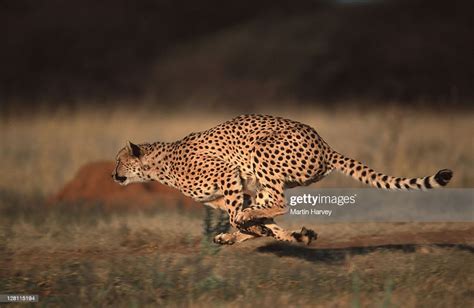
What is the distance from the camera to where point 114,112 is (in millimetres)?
18266

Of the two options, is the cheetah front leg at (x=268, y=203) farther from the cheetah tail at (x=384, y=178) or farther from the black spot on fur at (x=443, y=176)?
the black spot on fur at (x=443, y=176)

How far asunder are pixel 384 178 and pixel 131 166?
1.92 metres

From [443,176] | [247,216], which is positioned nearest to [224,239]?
[247,216]

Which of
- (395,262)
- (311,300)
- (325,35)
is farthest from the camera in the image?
(325,35)

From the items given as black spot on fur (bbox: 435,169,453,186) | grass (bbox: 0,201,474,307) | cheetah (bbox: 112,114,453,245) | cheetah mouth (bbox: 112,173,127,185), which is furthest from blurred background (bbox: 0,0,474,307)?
black spot on fur (bbox: 435,169,453,186)

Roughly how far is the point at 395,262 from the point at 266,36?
25.1 metres

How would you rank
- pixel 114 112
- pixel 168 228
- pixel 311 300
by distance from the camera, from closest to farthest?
pixel 311 300 → pixel 168 228 → pixel 114 112

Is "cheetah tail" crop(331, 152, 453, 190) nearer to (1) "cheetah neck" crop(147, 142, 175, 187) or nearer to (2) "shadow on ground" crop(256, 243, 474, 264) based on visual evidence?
(2) "shadow on ground" crop(256, 243, 474, 264)

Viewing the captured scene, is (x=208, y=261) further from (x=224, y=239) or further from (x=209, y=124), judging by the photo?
(x=209, y=124)

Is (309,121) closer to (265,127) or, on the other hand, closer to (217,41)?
(265,127)

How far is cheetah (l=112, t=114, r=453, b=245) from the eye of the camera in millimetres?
6047

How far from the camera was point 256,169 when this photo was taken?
618 centimetres

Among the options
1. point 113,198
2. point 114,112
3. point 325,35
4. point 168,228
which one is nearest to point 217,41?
point 325,35

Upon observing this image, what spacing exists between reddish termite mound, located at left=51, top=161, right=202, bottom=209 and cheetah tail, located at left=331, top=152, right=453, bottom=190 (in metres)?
3.51
